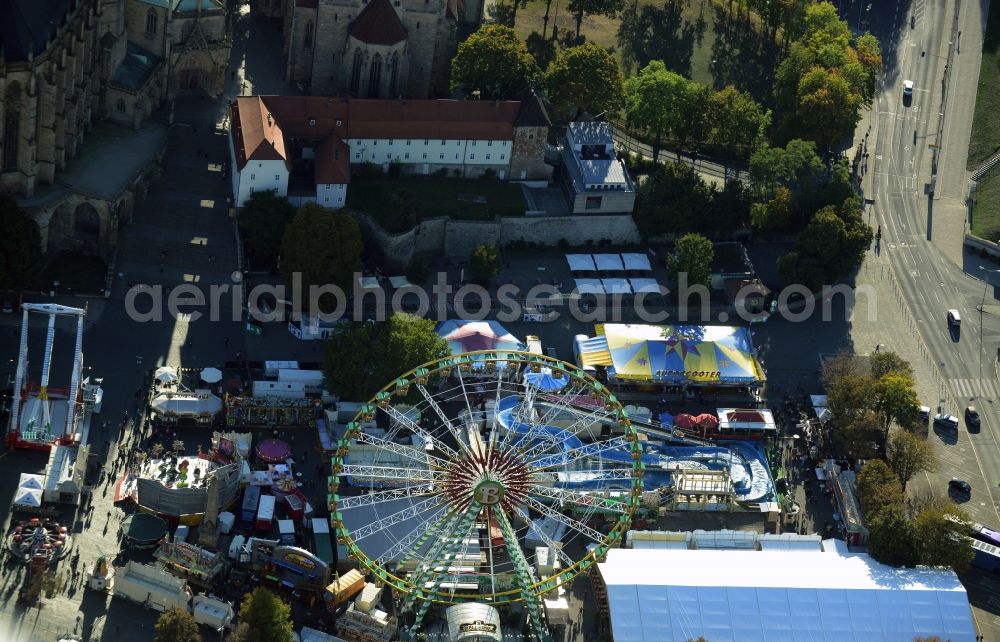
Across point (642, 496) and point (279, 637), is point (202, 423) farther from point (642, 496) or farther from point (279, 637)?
point (642, 496)

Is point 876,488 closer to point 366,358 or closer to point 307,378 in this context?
point 366,358

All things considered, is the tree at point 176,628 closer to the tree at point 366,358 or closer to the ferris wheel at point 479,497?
the ferris wheel at point 479,497

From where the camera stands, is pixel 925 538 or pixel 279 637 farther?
pixel 925 538

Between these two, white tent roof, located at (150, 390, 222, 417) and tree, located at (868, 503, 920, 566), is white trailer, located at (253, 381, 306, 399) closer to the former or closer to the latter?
white tent roof, located at (150, 390, 222, 417)

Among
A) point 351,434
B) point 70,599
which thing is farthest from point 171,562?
point 351,434

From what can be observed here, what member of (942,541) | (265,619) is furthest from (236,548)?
(942,541)

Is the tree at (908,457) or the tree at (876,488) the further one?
the tree at (908,457)

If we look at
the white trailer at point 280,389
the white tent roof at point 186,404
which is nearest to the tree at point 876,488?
the white trailer at point 280,389
